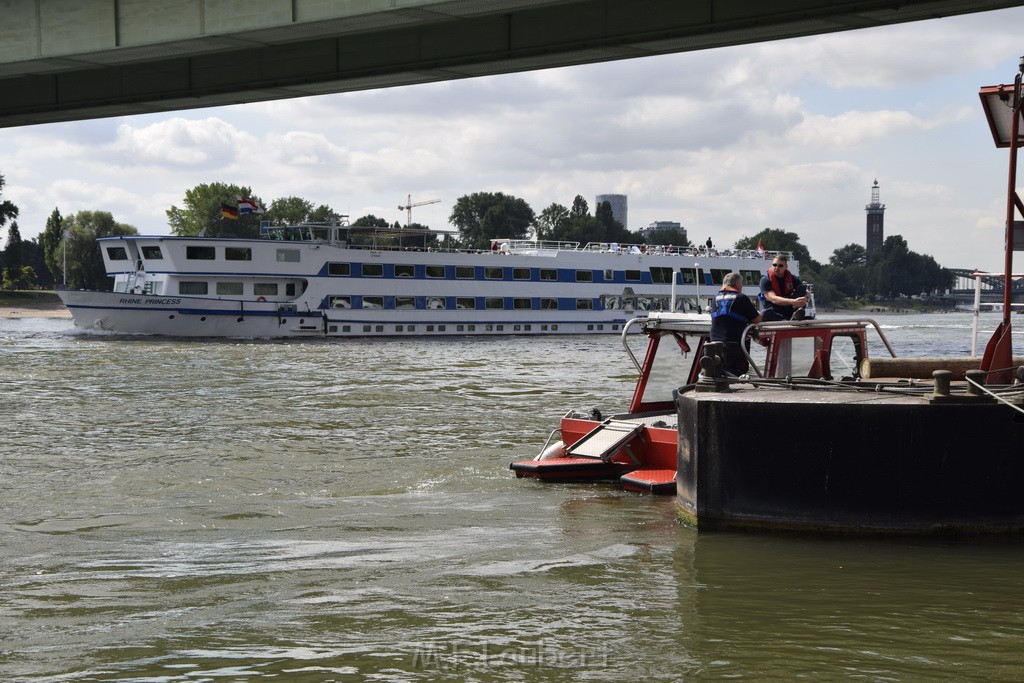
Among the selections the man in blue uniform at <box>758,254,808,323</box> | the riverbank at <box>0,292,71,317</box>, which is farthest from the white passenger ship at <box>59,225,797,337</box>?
the man in blue uniform at <box>758,254,808,323</box>

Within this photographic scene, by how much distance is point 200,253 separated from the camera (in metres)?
55.2

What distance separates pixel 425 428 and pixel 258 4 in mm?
7940

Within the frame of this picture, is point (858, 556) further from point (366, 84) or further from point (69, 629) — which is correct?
point (366, 84)

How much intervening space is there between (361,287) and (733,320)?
156ft

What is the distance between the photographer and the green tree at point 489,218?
145m

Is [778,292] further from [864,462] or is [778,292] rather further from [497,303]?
[497,303]

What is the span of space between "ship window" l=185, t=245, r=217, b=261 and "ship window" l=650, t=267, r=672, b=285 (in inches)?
1034

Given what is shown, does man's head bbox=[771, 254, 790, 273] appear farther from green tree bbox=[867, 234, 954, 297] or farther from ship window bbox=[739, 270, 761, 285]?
green tree bbox=[867, 234, 954, 297]

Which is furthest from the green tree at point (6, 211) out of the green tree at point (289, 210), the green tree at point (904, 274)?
the green tree at point (904, 274)

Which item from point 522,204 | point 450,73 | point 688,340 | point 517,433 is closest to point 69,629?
point 688,340

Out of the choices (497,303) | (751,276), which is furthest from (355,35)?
(751,276)

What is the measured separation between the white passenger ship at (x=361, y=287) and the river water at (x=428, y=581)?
38.7 meters

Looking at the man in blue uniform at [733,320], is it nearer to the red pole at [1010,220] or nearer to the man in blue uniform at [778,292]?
the man in blue uniform at [778,292]

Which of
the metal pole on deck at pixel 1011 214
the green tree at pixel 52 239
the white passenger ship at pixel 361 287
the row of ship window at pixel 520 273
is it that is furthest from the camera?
the green tree at pixel 52 239
